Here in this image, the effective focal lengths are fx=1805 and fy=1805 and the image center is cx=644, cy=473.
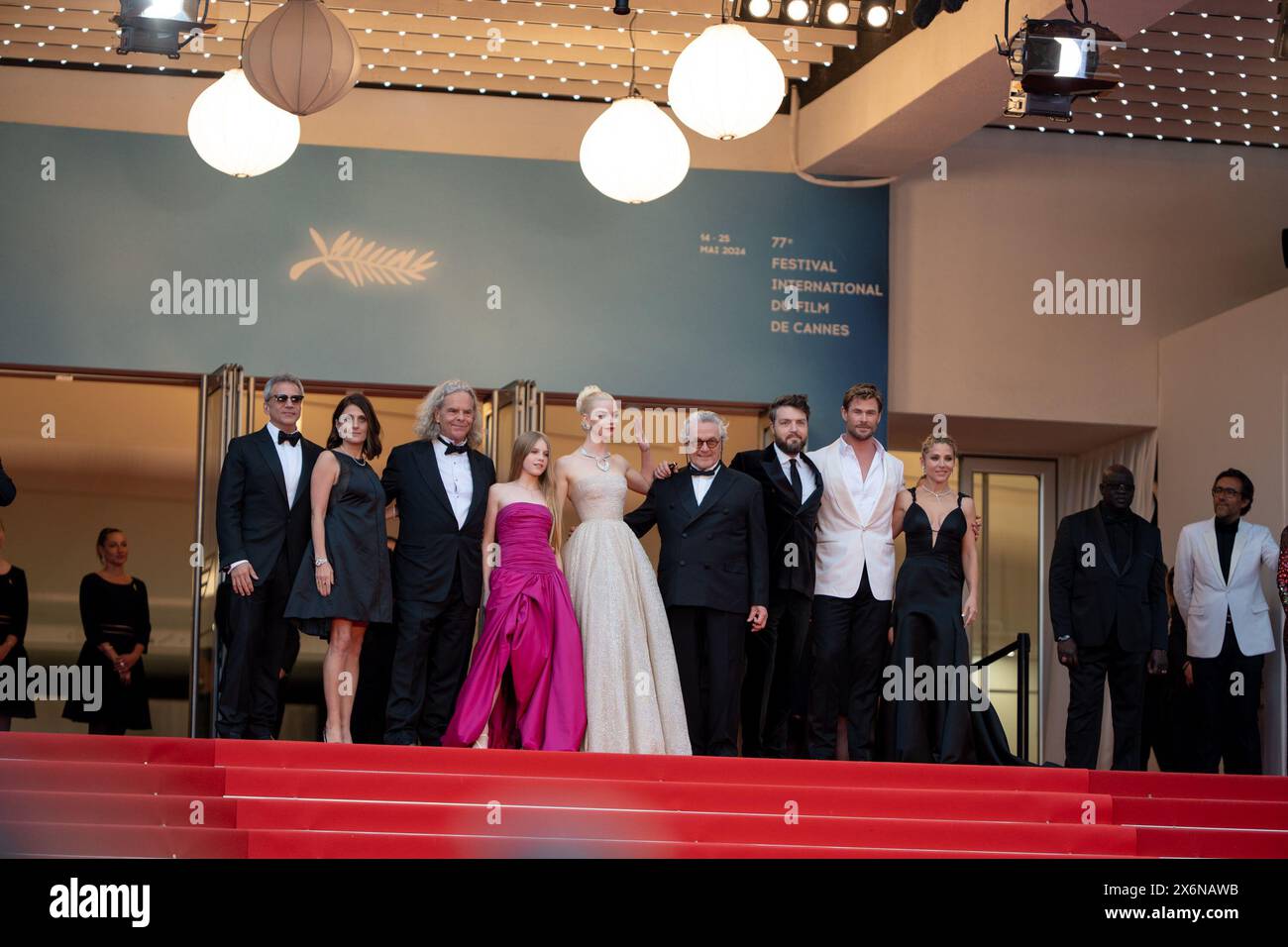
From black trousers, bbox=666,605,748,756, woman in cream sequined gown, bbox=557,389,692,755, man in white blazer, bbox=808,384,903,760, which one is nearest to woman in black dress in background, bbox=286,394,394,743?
woman in cream sequined gown, bbox=557,389,692,755

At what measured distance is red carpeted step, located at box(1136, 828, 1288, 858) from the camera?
22.1 feet

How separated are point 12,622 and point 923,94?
5260mm

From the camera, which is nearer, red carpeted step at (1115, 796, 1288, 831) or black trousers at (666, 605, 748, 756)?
red carpeted step at (1115, 796, 1288, 831)

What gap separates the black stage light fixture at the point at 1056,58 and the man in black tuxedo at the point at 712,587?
2054mm

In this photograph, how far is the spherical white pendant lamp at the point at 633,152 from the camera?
8.84 metres

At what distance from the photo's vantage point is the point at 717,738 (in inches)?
301

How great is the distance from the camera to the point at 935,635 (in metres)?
7.86

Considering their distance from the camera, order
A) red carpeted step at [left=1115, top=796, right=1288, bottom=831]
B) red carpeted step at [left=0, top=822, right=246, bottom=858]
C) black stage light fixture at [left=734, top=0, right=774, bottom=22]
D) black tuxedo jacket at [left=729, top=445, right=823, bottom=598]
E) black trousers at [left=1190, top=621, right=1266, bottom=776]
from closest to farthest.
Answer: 1. red carpeted step at [left=0, top=822, right=246, bottom=858]
2. red carpeted step at [left=1115, top=796, right=1288, bottom=831]
3. black tuxedo jacket at [left=729, top=445, right=823, bottom=598]
4. black trousers at [left=1190, top=621, right=1266, bottom=776]
5. black stage light fixture at [left=734, top=0, right=774, bottom=22]

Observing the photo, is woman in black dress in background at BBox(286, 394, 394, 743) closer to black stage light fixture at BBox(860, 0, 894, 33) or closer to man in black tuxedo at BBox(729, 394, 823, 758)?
man in black tuxedo at BBox(729, 394, 823, 758)

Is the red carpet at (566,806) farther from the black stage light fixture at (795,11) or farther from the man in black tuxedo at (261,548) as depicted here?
the black stage light fixture at (795,11)

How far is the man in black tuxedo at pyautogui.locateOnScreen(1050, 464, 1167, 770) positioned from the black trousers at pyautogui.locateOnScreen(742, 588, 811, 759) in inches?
58.4

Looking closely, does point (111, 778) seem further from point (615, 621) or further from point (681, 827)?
point (615, 621)

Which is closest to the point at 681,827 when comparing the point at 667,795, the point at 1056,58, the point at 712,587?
the point at 667,795
